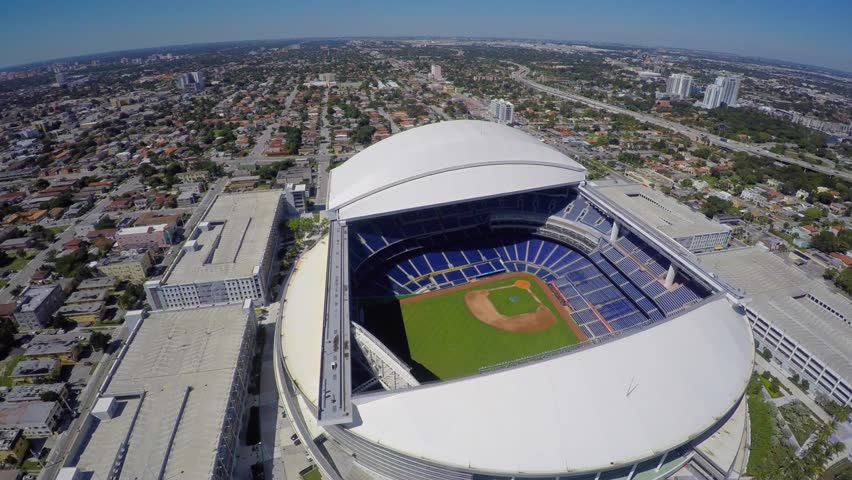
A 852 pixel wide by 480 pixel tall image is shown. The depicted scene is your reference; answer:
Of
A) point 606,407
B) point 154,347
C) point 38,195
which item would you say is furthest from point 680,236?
point 38,195

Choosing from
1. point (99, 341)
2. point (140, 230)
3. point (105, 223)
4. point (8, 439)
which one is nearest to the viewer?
point (8, 439)

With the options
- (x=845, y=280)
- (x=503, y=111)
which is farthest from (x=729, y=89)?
(x=845, y=280)

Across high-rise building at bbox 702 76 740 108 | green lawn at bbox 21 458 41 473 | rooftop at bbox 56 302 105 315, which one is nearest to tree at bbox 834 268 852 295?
green lawn at bbox 21 458 41 473

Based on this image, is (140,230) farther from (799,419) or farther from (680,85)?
(680,85)

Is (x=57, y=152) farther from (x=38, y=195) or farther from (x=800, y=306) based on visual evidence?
(x=800, y=306)

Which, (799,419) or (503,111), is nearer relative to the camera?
(799,419)
